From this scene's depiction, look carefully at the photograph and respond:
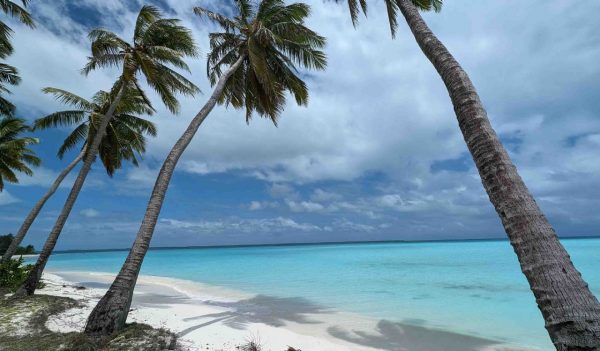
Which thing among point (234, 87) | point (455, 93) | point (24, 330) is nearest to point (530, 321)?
point (455, 93)

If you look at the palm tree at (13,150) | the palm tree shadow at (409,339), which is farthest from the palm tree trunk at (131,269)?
the palm tree at (13,150)

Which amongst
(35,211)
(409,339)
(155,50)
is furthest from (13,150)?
(409,339)

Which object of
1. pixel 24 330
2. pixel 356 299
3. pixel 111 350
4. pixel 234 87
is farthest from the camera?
pixel 356 299

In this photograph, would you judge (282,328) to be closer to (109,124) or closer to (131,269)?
(131,269)

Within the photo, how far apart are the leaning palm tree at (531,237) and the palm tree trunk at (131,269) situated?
6.02 m

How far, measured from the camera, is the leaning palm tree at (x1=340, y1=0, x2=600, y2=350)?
218 centimetres

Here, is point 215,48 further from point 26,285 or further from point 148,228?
point 26,285

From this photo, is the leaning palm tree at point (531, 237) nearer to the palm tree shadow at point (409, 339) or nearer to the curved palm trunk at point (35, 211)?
the palm tree shadow at point (409, 339)

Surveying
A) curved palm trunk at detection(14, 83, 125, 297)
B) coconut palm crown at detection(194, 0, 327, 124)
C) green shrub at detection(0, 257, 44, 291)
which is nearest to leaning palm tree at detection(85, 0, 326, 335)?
coconut palm crown at detection(194, 0, 327, 124)

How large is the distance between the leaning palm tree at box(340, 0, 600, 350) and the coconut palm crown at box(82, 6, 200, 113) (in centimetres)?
863

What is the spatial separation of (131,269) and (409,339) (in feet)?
20.8

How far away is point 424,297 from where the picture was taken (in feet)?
45.3

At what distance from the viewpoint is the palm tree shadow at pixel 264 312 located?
924 centimetres

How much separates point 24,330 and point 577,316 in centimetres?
857
